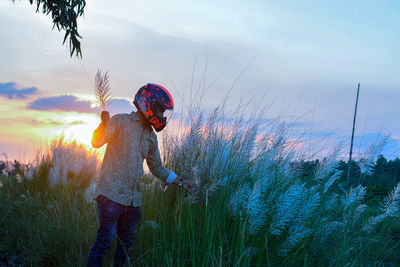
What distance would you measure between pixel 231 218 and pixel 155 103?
1341mm

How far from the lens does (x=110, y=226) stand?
332cm

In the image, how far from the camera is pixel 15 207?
240 inches

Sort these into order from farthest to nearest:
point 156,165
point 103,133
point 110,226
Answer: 1. point 156,165
2. point 103,133
3. point 110,226

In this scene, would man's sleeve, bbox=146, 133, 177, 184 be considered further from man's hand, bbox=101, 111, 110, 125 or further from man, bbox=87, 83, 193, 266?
man's hand, bbox=101, 111, 110, 125

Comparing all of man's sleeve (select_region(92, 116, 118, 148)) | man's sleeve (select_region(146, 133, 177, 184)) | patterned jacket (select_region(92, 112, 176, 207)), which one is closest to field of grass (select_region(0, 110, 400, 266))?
man's sleeve (select_region(146, 133, 177, 184))

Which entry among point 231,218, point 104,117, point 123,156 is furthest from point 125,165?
point 231,218

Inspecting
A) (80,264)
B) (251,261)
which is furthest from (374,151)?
(80,264)

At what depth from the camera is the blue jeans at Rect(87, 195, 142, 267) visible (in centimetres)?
330

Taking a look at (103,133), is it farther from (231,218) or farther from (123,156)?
(231,218)

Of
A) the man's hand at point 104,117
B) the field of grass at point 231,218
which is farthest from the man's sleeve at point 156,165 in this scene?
the man's hand at point 104,117

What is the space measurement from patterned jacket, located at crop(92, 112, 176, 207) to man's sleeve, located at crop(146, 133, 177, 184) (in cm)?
7

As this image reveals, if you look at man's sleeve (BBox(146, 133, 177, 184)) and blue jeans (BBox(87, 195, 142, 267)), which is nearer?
blue jeans (BBox(87, 195, 142, 267))

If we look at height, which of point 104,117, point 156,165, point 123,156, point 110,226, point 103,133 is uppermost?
point 104,117

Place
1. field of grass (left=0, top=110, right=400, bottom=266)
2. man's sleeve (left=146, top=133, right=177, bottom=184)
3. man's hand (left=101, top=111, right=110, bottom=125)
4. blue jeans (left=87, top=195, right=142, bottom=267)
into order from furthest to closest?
man's sleeve (left=146, top=133, right=177, bottom=184), man's hand (left=101, top=111, right=110, bottom=125), blue jeans (left=87, top=195, right=142, bottom=267), field of grass (left=0, top=110, right=400, bottom=266)
